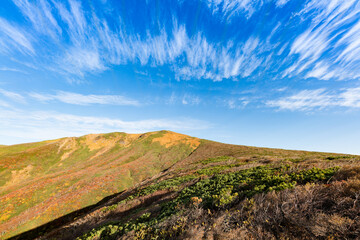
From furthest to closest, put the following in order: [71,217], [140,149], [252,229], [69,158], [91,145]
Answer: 1. [91,145]
2. [140,149]
3. [69,158]
4. [71,217]
5. [252,229]

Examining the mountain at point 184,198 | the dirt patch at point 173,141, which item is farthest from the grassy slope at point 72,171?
the mountain at point 184,198

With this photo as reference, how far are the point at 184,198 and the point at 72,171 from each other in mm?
51184

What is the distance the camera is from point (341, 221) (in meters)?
4.58

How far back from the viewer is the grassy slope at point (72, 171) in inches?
997

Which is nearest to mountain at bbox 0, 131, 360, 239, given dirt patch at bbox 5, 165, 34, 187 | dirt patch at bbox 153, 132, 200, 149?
dirt patch at bbox 5, 165, 34, 187

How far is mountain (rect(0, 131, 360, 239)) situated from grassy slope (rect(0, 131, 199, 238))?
0.26 meters

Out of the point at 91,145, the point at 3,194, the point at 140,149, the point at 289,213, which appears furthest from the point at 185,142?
the point at 289,213

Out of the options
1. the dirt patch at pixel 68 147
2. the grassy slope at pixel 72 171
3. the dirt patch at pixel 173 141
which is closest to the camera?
the grassy slope at pixel 72 171

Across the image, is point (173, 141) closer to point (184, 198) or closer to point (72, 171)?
point (72, 171)

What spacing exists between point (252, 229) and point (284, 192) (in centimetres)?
282

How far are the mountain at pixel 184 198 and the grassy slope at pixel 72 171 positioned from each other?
26 centimetres

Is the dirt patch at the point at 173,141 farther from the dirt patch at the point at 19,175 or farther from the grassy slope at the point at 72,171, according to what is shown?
the dirt patch at the point at 19,175

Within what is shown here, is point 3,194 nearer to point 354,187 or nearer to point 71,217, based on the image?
point 71,217

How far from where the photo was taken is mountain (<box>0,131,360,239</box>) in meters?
5.64
